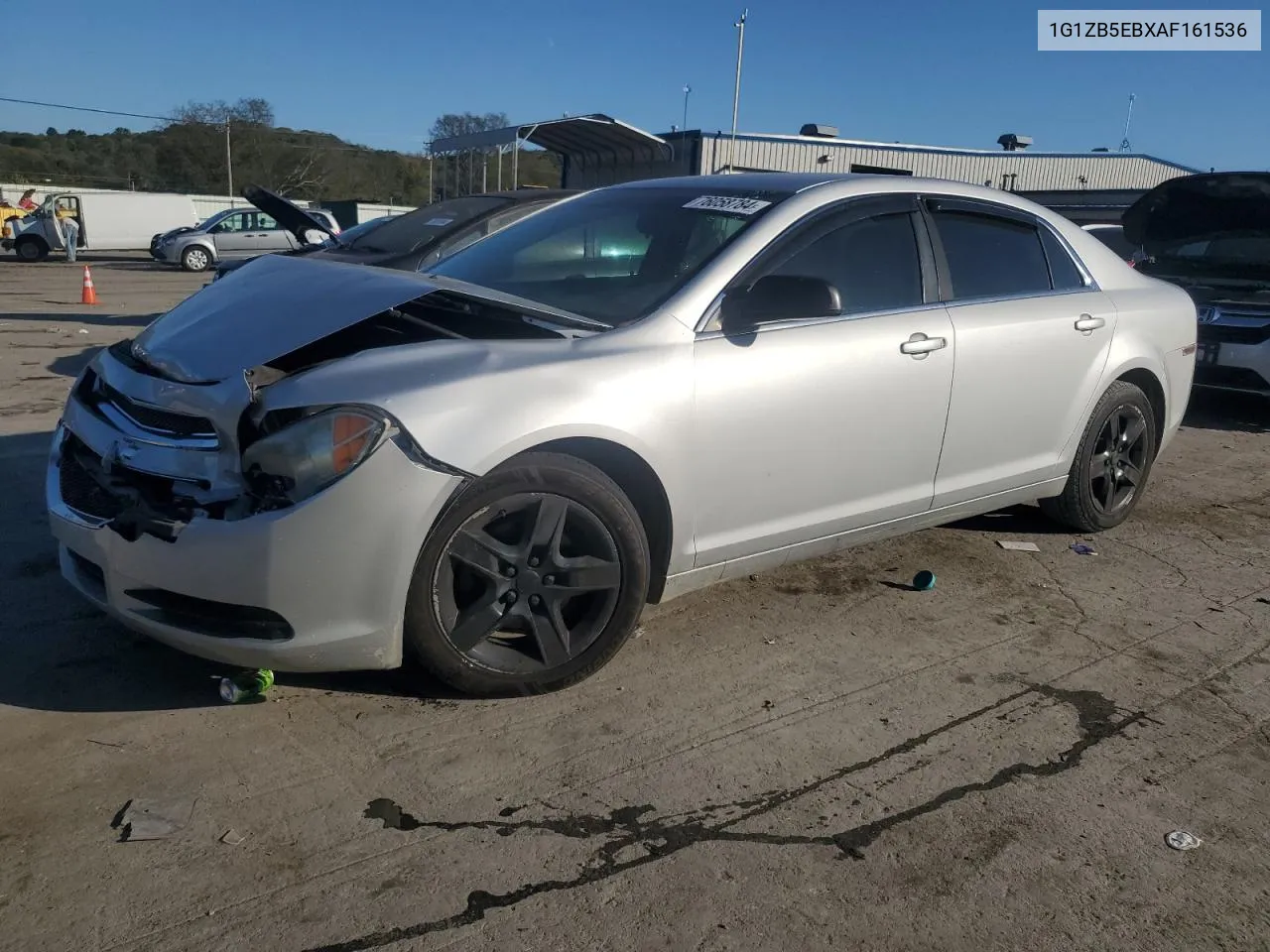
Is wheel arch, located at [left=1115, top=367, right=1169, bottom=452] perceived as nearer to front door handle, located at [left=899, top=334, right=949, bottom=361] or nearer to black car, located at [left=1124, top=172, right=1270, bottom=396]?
front door handle, located at [left=899, top=334, right=949, bottom=361]

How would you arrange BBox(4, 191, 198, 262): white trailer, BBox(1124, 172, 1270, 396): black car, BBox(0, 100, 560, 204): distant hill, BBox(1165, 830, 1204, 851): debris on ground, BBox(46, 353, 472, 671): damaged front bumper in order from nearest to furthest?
BBox(1165, 830, 1204, 851): debris on ground → BBox(46, 353, 472, 671): damaged front bumper → BBox(1124, 172, 1270, 396): black car → BBox(4, 191, 198, 262): white trailer → BBox(0, 100, 560, 204): distant hill

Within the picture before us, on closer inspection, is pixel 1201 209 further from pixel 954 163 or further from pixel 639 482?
pixel 954 163

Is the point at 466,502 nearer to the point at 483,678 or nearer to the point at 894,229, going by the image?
the point at 483,678

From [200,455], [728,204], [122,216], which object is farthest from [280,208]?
[122,216]

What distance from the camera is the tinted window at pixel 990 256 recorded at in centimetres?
421

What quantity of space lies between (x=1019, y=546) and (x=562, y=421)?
2886 mm

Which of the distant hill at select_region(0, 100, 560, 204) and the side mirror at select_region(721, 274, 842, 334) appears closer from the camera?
the side mirror at select_region(721, 274, 842, 334)

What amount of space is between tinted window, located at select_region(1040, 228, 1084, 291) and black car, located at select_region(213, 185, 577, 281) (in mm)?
3655

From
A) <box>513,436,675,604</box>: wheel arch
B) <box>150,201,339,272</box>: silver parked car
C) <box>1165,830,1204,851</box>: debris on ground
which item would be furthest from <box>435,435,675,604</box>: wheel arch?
<box>150,201,339,272</box>: silver parked car

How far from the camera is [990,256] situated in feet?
14.4

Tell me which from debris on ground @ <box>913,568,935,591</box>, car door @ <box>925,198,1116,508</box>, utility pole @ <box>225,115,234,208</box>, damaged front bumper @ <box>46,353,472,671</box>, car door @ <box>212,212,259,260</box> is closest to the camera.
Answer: damaged front bumper @ <box>46,353,472,671</box>

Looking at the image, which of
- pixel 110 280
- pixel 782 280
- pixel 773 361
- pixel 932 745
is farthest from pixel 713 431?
pixel 110 280

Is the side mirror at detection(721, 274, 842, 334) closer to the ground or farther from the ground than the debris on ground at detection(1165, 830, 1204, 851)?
farther from the ground

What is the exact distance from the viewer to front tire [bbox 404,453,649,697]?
2.90 metres
